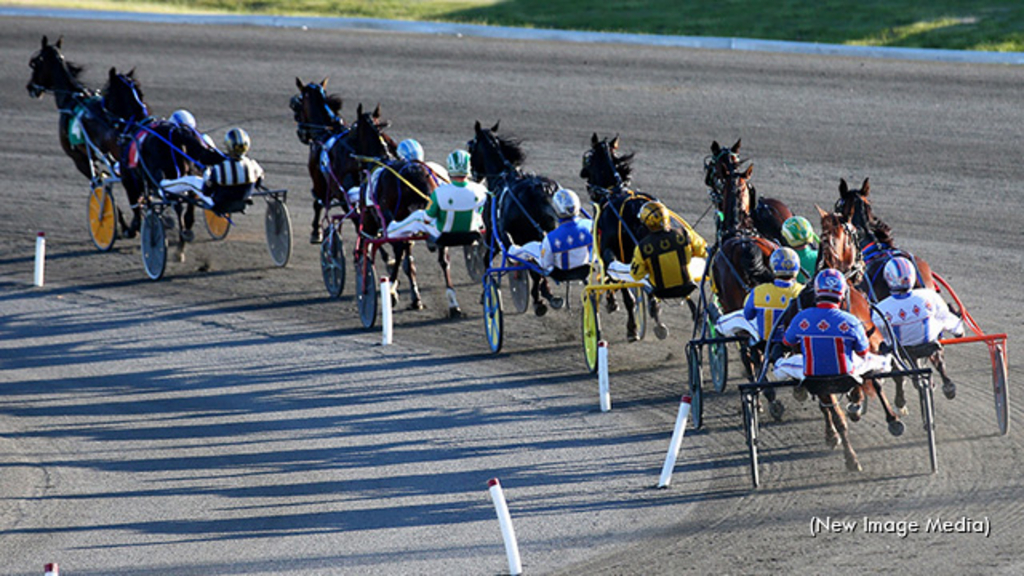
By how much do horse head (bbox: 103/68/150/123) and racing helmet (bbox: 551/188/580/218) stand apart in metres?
7.17

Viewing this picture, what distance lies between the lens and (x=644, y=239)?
13000 mm

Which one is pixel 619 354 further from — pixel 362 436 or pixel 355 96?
pixel 355 96

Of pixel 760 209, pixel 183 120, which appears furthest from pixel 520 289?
pixel 183 120

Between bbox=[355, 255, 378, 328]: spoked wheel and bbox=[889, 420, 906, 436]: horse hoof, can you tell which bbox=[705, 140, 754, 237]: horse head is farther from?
bbox=[355, 255, 378, 328]: spoked wheel

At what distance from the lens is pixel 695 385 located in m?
12.0

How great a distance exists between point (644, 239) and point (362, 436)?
3.22 m

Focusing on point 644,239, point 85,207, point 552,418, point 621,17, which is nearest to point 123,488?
point 552,418

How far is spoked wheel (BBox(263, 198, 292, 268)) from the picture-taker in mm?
18000

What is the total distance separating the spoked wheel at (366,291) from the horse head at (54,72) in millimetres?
6501

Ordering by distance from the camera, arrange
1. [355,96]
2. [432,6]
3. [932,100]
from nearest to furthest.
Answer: [932,100] → [355,96] → [432,6]

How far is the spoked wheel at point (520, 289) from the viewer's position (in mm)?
15977

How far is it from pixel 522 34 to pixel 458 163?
1497cm

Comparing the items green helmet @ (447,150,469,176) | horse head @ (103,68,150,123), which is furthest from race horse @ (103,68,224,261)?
green helmet @ (447,150,469,176)

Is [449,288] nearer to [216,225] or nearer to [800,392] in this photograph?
[216,225]
